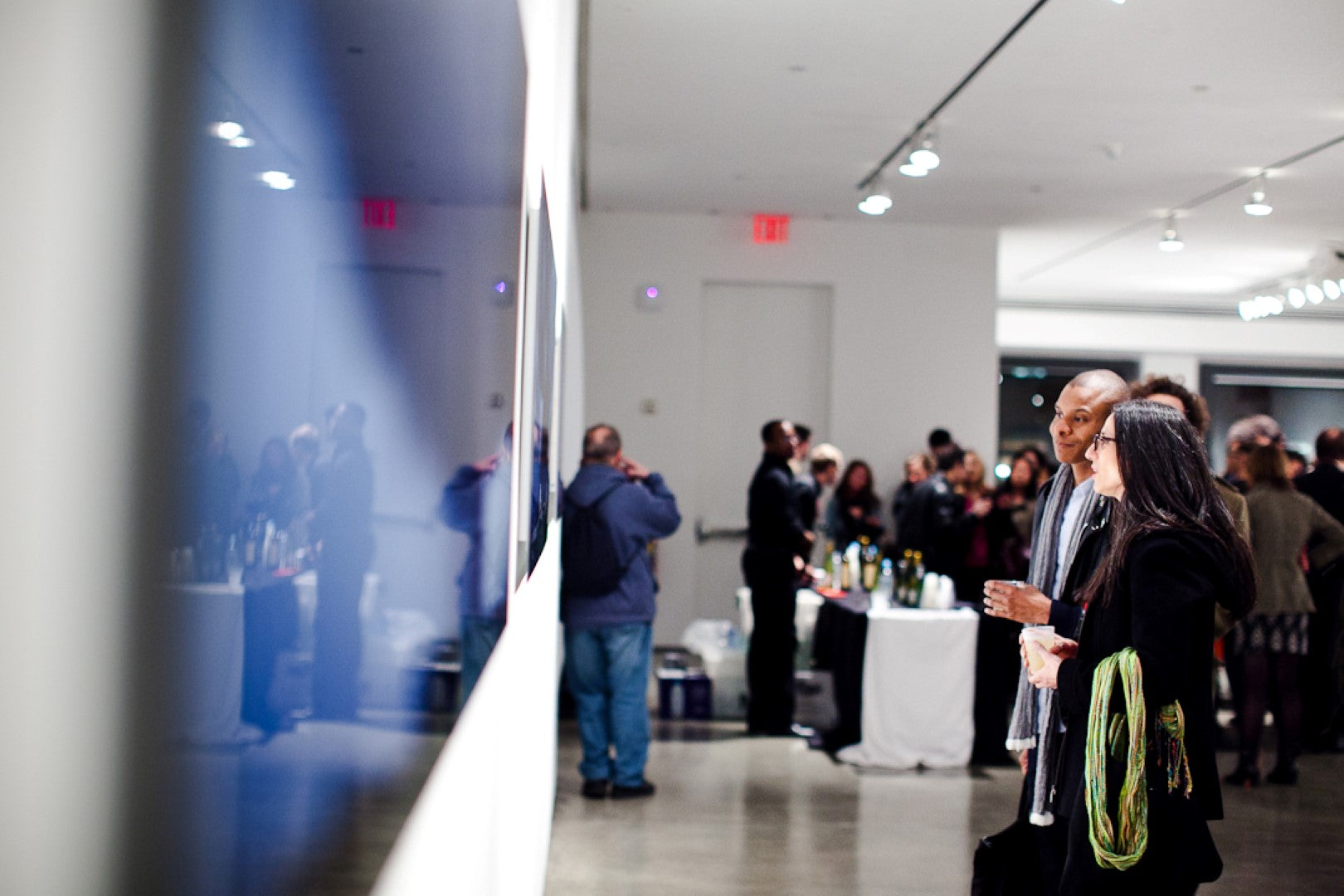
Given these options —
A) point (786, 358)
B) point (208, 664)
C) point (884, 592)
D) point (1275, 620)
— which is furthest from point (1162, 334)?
point (208, 664)

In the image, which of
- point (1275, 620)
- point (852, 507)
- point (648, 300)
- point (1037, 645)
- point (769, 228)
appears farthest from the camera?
point (769, 228)

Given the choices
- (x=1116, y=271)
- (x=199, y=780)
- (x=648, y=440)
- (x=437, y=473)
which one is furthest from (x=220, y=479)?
(x=1116, y=271)

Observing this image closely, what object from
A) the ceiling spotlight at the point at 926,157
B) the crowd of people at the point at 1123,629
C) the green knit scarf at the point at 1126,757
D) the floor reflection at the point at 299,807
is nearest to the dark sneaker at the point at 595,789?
the crowd of people at the point at 1123,629

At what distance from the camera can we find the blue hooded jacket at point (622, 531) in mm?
4875

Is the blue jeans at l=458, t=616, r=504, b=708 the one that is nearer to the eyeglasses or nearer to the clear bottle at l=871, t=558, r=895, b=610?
the eyeglasses

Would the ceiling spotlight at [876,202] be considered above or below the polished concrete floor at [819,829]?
above

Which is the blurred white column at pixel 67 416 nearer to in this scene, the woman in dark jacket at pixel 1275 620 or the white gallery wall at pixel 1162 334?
the woman in dark jacket at pixel 1275 620

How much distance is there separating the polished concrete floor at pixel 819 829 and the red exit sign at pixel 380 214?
3687 mm

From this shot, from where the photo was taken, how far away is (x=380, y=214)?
1.86 feet

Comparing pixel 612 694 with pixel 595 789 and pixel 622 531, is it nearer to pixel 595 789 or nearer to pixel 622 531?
pixel 595 789

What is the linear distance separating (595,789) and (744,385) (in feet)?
16.8

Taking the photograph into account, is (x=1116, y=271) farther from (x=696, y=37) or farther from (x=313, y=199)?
(x=313, y=199)

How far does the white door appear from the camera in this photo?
9.66 metres

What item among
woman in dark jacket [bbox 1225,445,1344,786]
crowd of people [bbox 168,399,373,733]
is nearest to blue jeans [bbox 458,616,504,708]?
crowd of people [bbox 168,399,373,733]
